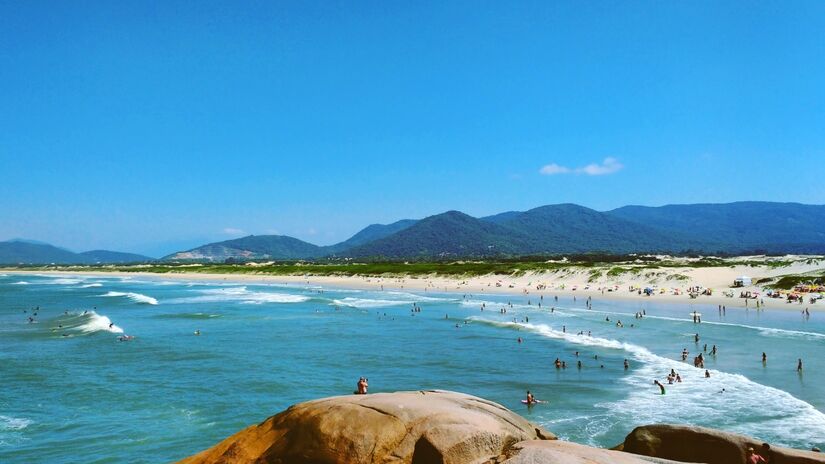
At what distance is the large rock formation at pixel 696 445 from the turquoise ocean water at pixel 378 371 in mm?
10068

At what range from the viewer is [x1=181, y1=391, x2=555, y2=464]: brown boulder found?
8.42m

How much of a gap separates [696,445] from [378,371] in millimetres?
Answer: 24186

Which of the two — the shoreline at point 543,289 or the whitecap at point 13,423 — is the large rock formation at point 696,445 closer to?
the whitecap at point 13,423

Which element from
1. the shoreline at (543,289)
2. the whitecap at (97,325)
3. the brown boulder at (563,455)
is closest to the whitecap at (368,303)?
the shoreline at (543,289)

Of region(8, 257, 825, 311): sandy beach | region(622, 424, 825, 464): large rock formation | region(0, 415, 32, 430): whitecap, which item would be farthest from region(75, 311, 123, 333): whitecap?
region(8, 257, 825, 311): sandy beach

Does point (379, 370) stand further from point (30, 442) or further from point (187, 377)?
point (30, 442)

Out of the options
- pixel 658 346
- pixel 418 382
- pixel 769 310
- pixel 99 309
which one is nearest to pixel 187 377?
pixel 418 382

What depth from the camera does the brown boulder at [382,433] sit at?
27.6 ft

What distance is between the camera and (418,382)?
3041 centimetres

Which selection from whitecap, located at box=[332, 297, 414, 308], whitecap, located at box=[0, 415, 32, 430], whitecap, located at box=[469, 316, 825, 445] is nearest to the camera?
whitecap, located at box=[469, 316, 825, 445]

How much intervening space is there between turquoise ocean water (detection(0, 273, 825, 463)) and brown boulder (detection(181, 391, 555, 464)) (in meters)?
12.3

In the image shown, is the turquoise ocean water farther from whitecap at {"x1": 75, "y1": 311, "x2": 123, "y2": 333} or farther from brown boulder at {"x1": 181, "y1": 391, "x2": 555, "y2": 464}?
brown boulder at {"x1": 181, "y1": 391, "x2": 555, "y2": 464}

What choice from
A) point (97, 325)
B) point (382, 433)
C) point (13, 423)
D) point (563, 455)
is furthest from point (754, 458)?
point (97, 325)

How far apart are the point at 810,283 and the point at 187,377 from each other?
7625 centimetres
